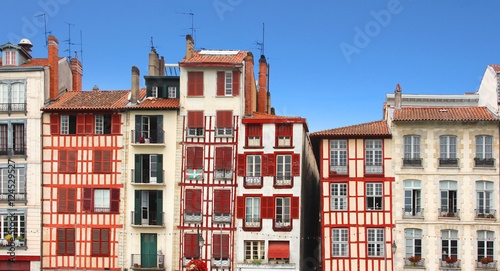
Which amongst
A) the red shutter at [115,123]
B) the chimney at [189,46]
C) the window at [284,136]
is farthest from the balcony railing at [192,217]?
the chimney at [189,46]

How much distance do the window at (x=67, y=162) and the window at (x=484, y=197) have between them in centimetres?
2734

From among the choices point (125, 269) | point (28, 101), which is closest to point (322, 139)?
point (125, 269)

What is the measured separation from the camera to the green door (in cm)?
4419

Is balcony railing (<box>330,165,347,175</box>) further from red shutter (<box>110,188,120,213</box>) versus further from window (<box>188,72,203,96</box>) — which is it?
red shutter (<box>110,188,120,213</box>)

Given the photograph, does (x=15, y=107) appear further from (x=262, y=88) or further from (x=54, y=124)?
(x=262, y=88)

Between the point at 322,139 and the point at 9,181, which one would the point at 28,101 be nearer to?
the point at 9,181

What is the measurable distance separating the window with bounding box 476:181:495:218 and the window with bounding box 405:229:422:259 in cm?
412

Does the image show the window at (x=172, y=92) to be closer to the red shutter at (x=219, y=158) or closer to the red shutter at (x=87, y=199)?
the red shutter at (x=219, y=158)

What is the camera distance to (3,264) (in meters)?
45.3

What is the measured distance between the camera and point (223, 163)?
146ft

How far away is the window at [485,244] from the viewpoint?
42.3m

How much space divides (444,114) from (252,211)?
1443 centimetres

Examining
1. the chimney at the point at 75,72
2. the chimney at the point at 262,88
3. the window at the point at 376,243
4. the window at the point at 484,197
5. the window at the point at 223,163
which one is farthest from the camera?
the chimney at the point at 75,72

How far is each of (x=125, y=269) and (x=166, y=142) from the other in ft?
29.7
